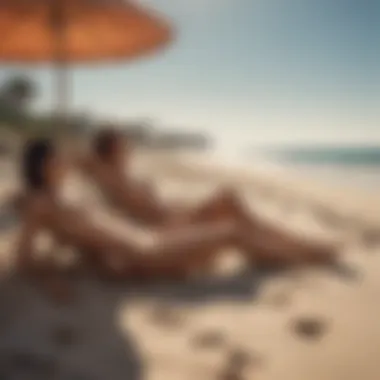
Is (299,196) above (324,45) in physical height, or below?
below

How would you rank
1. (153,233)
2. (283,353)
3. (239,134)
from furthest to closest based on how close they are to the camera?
(153,233) < (239,134) < (283,353)

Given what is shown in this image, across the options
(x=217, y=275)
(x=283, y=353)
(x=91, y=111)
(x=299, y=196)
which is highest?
(x=91, y=111)

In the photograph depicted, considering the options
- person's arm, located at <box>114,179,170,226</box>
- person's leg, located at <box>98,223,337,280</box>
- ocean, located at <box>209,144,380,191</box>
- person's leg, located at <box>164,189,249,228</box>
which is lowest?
person's leg, located at <box>98,223,337,280</box>

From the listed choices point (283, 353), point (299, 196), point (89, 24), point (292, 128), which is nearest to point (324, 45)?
point (292, 128)

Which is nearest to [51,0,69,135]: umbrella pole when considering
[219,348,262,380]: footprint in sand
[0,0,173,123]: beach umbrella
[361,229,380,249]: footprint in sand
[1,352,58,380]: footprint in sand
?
[0,0,173,123]: beach umbrella

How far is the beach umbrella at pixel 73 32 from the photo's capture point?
1.09m

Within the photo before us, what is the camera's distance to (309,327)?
0.96 meters

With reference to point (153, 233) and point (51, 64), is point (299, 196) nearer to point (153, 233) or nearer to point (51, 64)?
point (153, 233)

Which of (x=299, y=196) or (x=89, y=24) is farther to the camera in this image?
(x=299, y=196)

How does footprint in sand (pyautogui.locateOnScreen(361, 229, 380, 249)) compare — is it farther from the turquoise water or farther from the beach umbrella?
the beach umbrella

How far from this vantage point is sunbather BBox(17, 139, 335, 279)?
106cm

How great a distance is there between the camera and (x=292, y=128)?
1081 millimetres

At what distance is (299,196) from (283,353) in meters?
0.43

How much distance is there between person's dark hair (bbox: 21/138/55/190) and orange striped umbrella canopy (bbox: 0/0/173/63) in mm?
166
